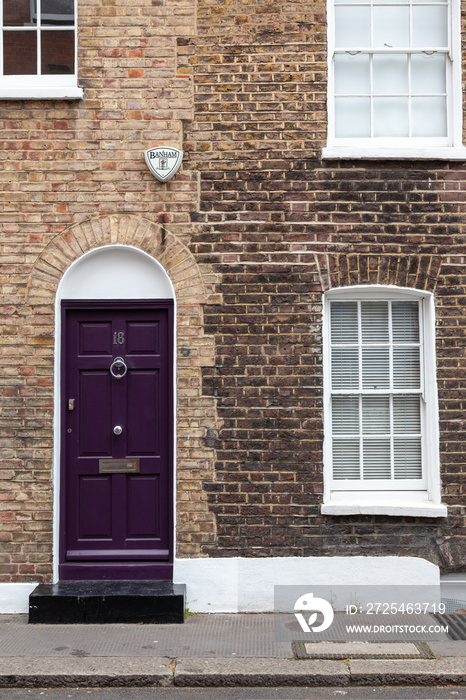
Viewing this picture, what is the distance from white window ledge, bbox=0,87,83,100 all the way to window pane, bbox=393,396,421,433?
3.97 metres

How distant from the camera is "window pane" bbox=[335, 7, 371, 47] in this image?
7020mm

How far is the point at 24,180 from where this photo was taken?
679 centimetres

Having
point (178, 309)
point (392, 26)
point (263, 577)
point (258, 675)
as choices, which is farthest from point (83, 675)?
point (392, 26)

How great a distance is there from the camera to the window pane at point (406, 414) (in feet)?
22.7

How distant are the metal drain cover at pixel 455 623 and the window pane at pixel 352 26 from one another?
5.19 metres

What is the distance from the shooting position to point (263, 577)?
260 inches

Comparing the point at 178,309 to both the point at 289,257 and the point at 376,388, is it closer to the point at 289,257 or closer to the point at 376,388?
the point at 289,257

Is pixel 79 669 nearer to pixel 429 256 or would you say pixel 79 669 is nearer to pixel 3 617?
pixel 3 617

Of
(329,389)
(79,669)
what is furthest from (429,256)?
(79,669)

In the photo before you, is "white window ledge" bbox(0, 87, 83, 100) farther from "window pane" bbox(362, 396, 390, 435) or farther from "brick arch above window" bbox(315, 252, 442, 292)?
"window pane" bbox(362, 396, 390, 435)

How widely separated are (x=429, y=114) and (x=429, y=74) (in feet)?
1.22

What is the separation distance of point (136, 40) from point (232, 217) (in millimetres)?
1820

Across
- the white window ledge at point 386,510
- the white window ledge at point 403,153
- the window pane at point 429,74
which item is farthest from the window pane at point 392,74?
the white window ledge at point 386,510

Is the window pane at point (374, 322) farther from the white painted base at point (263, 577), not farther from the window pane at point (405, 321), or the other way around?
the white painted base at point (263, 577)
